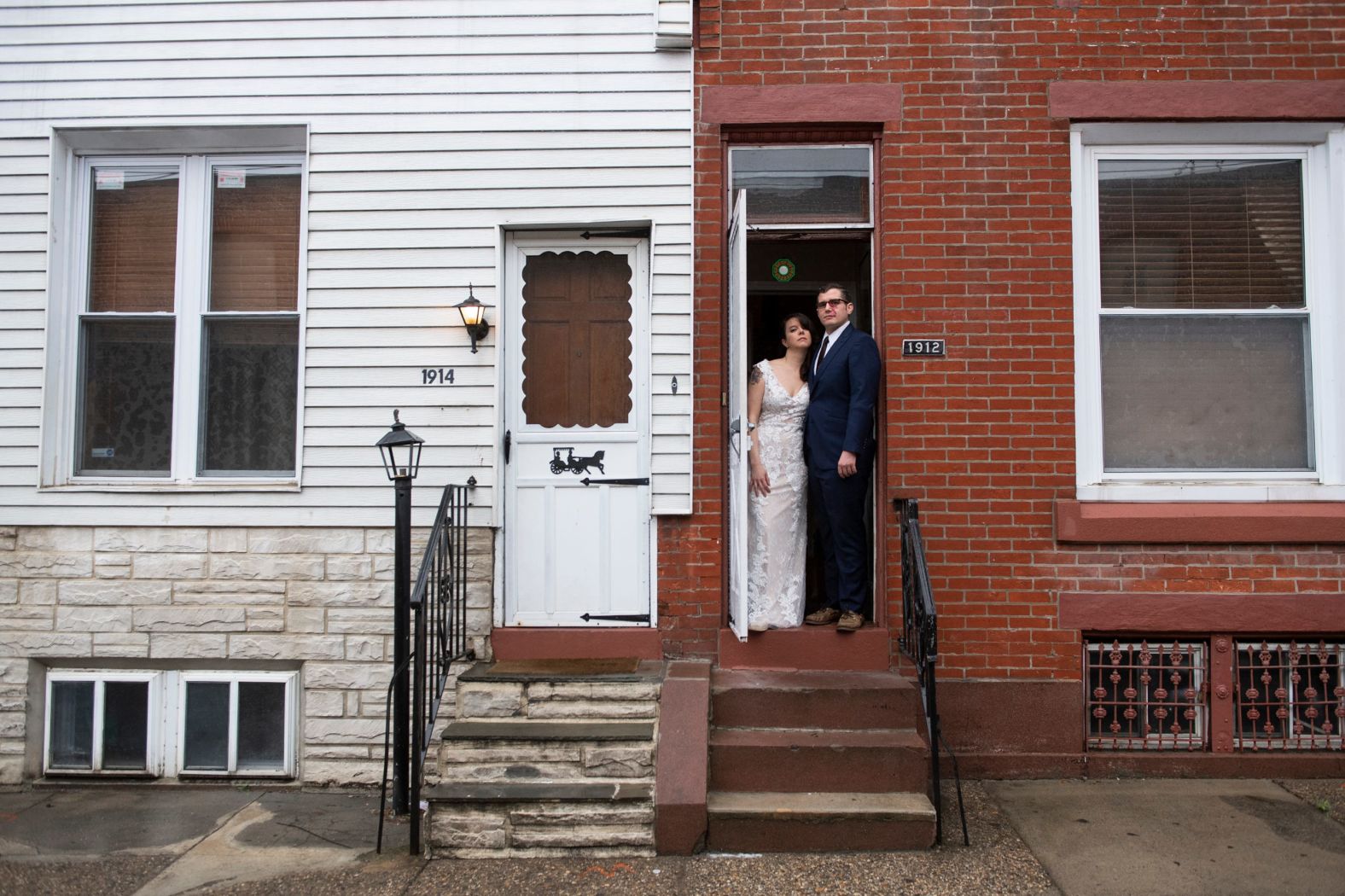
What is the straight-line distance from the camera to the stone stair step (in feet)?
14.0

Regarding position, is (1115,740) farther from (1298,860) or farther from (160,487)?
(160,487)

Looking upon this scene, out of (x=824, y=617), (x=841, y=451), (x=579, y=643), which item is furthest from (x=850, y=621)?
(x=579, y=643)

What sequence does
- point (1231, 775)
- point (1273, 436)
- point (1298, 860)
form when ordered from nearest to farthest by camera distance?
point (1298, 860)
point (1231, 775)
point (1273, 436)

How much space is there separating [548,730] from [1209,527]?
3578 mm

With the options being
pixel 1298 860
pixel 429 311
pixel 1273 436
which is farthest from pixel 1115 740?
pixel 429 311

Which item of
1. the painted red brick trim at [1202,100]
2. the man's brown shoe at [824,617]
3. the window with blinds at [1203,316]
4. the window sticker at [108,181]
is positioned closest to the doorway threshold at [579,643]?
the man's brown shoe at [824,617]

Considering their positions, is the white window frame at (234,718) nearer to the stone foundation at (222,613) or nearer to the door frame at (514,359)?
the stone foundation at (222,613)

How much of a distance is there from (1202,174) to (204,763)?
256 inches

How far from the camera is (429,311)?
16.9ft

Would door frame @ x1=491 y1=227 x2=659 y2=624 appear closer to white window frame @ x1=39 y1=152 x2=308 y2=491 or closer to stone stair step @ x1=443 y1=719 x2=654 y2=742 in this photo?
stone stair step @ x1=443 y1=719 x2=654 y2=742

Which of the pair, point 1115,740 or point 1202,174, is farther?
point 1202,174

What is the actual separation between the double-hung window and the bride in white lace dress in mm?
2662

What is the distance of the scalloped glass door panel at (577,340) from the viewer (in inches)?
206

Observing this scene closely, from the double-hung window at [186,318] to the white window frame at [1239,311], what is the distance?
4.47 m
